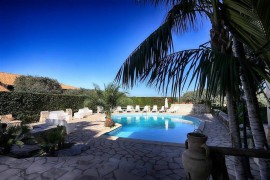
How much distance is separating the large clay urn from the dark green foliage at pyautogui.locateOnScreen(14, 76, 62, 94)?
73.3 ft

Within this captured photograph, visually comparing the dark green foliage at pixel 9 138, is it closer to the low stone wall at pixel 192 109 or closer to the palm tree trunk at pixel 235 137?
the palm tree trunk at pixel 235 137

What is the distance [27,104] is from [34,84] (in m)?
10.6

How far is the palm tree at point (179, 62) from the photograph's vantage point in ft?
5.15

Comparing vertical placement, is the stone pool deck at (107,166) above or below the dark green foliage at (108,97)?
below

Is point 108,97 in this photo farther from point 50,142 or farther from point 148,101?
point 148,101

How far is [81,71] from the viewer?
93.7 feet

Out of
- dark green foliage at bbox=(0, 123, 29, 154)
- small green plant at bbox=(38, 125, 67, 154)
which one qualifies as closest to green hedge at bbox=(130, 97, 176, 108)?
small green plant at bbox=(38, 125, 67, 154)

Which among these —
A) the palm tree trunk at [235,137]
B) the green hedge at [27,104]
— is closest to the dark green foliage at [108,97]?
the green hedge at [27,104]

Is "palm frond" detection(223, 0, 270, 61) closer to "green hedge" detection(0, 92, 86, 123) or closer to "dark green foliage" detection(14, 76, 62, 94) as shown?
"green hedge" detection(0, 92, 86, 123)

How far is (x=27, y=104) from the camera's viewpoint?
1288cm

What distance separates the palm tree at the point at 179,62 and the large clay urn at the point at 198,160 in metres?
0.72

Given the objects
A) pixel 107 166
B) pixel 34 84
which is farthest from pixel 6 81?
pixel 107 166

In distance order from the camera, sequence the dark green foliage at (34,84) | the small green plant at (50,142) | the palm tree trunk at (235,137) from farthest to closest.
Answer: the dark green foliage at (34,84)
the small green plant at (50,142)
the palm tree trunk at (235,137)

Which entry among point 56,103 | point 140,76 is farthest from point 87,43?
point 140,76
